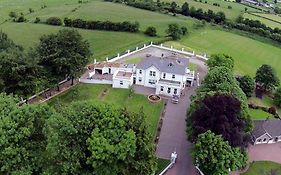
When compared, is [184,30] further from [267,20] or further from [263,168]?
[263,168]

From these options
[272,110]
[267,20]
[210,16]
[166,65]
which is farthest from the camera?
[267,20]

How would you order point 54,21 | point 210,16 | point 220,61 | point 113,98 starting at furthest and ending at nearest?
point 210,16 < point 54,21 < point 220,61 < point 113,98

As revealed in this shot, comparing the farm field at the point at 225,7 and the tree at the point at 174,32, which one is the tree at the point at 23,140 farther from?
the farm field at the point at 225,7

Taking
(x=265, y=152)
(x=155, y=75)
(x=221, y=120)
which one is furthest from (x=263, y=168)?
(x=155, y=75)

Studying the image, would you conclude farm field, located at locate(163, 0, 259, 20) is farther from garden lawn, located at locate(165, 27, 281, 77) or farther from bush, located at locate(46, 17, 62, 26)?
bush, located at locate(46, 17, 62, 26)

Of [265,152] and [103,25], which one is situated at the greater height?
[103,25]

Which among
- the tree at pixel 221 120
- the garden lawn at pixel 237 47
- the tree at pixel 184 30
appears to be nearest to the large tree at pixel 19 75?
the tree at pixel 221 120
